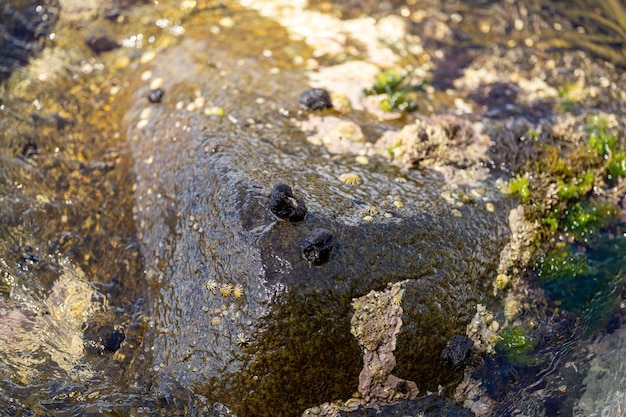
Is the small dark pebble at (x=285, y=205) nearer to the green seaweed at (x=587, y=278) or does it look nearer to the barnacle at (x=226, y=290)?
the barnacle at (x=226, y=290)

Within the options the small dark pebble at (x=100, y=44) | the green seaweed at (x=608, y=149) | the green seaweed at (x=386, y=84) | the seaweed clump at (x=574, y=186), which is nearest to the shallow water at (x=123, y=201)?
the small dark pebble at (x=100, y=44)

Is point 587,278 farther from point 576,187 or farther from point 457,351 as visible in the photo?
point 457,351

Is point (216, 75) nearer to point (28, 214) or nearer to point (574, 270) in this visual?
point (28, 214)

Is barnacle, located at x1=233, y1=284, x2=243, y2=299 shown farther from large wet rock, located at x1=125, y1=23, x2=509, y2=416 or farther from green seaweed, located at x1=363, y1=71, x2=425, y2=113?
green seaweed, located at x1=363, y1=71, x2=425, y2=113

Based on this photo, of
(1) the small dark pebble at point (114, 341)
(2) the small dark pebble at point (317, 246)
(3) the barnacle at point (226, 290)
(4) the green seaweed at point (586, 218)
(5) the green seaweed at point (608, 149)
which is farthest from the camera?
(5) the green seaweed at point (608, 149)

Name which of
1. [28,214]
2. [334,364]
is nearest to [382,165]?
[334,364]

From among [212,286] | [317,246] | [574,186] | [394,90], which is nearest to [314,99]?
[394,90]
